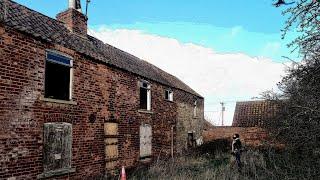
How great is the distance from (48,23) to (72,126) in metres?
4.37

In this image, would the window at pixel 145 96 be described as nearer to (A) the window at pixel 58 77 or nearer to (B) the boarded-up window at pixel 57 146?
(A) the window at pixel 58 77

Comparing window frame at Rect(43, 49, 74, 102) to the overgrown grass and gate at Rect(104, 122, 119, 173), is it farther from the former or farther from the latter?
the overgrown grass

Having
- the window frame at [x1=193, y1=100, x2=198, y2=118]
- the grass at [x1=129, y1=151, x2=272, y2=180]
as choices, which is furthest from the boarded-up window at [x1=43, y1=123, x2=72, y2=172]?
the window frame at [x1=193, y1=100, x2=198, y2=118]

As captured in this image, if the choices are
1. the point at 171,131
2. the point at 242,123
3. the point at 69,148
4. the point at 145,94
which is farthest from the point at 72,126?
the point at 242,123

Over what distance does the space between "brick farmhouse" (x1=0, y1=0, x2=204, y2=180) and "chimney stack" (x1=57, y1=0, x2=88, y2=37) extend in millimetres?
47

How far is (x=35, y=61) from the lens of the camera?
11.4m

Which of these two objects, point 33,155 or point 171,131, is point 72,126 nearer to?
point 33,155

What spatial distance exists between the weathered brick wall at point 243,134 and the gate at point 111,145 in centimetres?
1542

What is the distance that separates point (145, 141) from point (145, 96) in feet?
8.10

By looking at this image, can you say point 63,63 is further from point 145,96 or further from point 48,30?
point 145,96

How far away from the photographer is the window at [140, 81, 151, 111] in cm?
1888

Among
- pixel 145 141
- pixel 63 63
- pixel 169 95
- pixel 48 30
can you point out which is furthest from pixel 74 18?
pixel 169 95

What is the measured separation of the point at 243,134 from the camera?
29.7 meters

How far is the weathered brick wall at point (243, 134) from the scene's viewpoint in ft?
93.3
